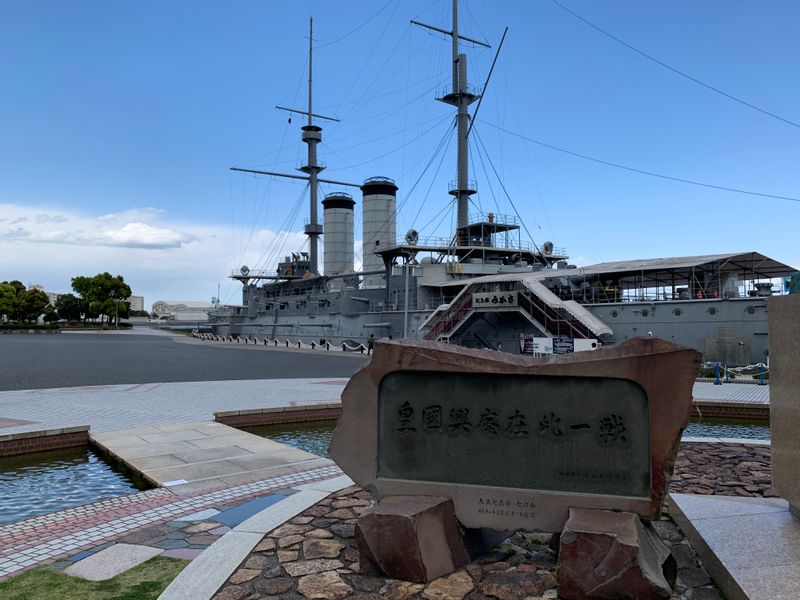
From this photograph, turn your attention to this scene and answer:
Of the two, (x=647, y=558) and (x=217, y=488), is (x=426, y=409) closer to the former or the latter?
(x=647, y=558)

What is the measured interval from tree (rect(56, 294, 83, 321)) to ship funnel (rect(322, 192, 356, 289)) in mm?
69934

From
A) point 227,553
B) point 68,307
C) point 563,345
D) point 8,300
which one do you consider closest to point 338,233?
point 563,345

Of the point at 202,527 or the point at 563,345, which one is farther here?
the point at 563,345

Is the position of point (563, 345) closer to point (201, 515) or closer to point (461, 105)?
point (201, 515)

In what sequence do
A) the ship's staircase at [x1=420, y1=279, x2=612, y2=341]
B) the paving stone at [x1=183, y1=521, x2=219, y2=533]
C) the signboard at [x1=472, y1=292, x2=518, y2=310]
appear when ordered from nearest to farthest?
the paving stone at [x1=183, y1=521, x2=219, y2=533] < the ship's staircase at [x1=420, y1=279, x2=612, y2=341] < the signboard at [x1=472, y1=292, x2=518, y2=310]

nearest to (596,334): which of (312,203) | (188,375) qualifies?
(188,375)

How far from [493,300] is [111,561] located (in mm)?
26314

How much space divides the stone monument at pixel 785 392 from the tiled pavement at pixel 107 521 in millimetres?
4669

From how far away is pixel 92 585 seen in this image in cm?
422

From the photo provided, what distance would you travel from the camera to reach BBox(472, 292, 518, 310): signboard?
29.3 meters

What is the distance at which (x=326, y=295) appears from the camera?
155 feet

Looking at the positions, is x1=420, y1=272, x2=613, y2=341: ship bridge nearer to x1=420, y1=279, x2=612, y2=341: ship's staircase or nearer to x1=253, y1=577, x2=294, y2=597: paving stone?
x1=420, y1=279, x2=612, y2=341: ship's staircase

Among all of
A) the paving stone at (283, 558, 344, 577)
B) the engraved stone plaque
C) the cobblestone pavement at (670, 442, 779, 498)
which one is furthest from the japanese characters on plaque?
the cobblestone pavement at (670, 442, 779, 498)

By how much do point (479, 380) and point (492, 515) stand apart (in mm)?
994
